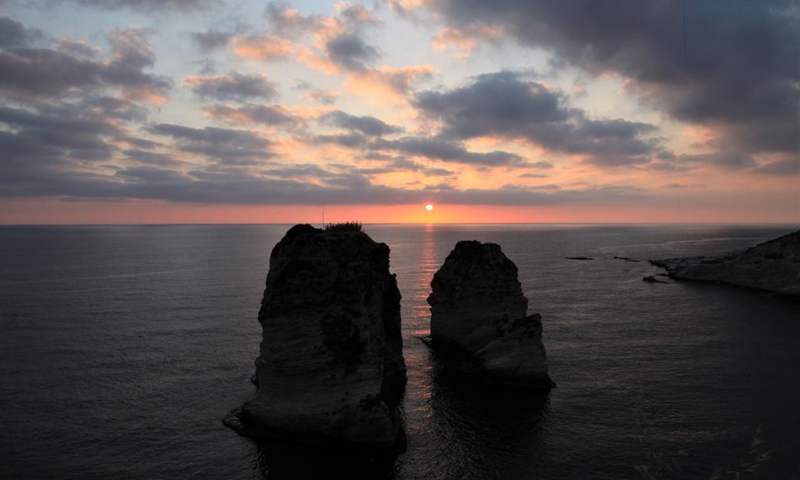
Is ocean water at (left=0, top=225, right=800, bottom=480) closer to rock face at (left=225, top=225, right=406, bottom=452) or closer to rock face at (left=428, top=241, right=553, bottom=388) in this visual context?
rock face at (left=225, top=225, right=406, bottom=452)

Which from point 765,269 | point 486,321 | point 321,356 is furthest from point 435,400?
point 765,269

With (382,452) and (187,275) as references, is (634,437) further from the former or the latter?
(187,275)

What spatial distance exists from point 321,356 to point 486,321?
74.3 feet

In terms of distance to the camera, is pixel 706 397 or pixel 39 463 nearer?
pixel 39 463

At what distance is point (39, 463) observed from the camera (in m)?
29.5

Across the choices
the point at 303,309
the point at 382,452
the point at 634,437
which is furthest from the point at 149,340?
the point at 634,437

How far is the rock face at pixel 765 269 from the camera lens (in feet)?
312

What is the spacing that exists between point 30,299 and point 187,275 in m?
39.5

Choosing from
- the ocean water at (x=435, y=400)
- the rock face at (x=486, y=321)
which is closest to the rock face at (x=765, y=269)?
the ocean water at (x=435, y=400)

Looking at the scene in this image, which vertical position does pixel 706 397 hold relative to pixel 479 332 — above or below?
below

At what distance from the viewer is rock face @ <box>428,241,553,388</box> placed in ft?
144

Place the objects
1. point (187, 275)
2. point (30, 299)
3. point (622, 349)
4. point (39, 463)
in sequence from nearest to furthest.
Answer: point (39, 463), point (622, 349), point (30, 299), point (187, 275)

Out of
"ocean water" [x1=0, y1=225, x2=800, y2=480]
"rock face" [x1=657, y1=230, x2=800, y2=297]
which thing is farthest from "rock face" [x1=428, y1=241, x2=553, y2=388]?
"rock face" [x1=657, y1=230, x2=800, y2=297]

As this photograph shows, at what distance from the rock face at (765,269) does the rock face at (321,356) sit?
95.3 meters
